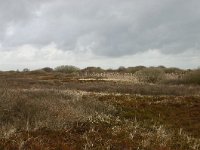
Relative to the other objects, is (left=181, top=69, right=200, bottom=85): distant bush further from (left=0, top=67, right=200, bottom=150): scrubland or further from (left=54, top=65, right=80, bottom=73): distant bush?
(left=54, top=65, right=80, bottom=73): distant bush

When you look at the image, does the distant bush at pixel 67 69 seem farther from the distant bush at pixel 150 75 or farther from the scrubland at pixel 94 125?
the scrubland at pixel 94 125

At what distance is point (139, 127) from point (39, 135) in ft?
12.9

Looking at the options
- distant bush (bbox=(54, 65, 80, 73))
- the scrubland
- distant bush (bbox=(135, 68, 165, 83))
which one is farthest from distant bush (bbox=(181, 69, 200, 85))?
distant bush (bbox=(54, 65, 80, 73))

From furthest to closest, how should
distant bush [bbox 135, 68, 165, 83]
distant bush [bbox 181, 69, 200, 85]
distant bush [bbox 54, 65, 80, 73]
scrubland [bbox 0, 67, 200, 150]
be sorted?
distant bush [bbox 54, 65, 80, 73] → distant bush [bbox 135, 68, 165, 83] → distant bush [bbox 181, 69, 200, 85] → scrubland [bbox 0, 67, 200, 150]

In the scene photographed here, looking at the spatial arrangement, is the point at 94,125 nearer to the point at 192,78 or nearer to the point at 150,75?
the point at 192,78

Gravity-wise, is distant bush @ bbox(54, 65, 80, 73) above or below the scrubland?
Result: above

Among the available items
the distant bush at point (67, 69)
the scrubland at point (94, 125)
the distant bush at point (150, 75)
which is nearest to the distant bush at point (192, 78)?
the distant bush at point (150, 75)

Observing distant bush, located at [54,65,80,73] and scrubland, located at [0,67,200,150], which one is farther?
distant bush, located at [54,65,80,73]

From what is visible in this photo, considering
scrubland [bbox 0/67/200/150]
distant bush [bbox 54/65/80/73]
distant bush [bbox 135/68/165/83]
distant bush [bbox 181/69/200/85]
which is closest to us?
scrubland [bbox 0/67/200/150]

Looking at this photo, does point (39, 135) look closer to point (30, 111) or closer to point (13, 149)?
point (13, 149)

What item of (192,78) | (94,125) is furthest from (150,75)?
(94,125)

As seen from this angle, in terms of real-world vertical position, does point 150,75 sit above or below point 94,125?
above

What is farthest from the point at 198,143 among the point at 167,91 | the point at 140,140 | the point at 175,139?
the point at 167,91

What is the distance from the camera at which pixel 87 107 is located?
699 inches
